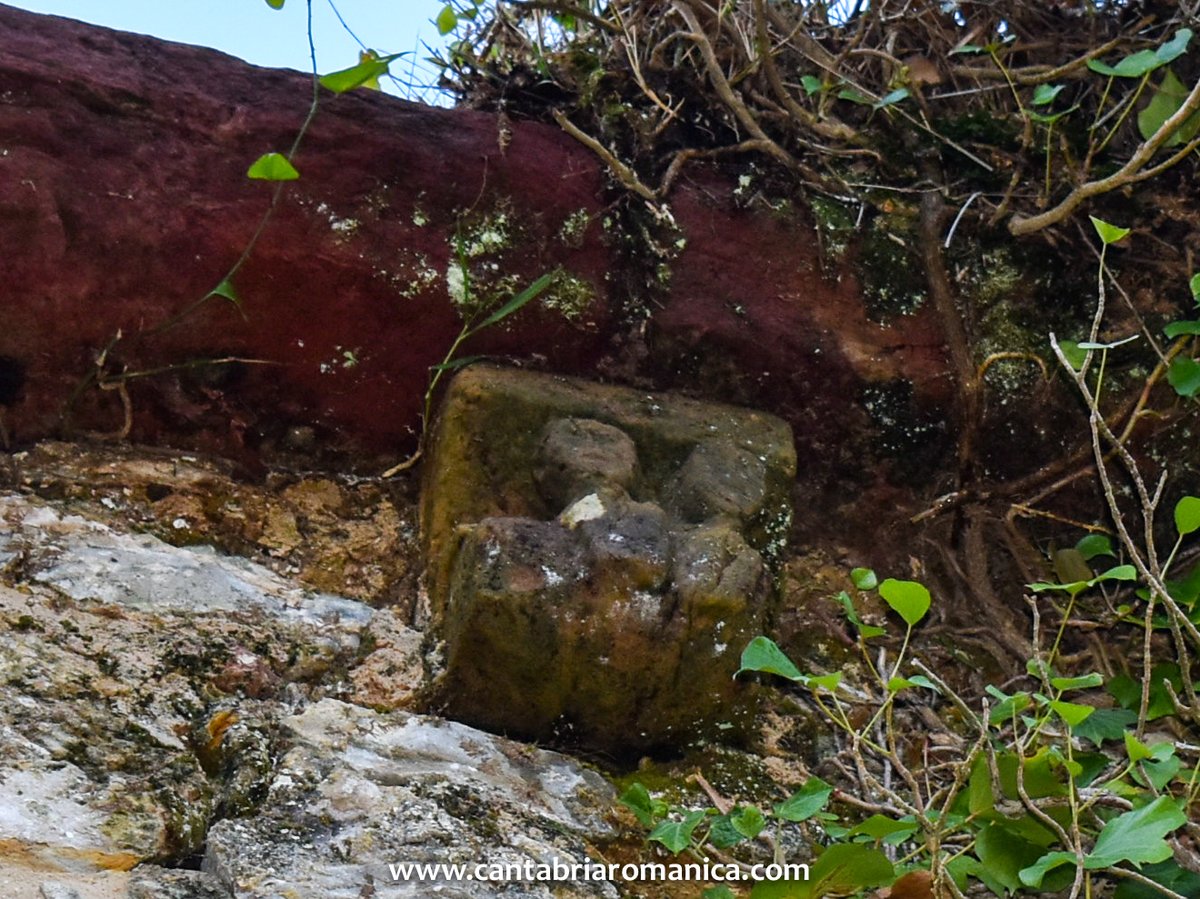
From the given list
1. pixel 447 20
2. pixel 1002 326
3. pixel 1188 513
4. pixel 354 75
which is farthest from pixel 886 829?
pixel 447 20

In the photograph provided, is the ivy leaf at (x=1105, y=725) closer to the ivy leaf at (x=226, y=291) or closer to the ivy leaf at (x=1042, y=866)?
the ivy leaf at (x=1042, y=866)

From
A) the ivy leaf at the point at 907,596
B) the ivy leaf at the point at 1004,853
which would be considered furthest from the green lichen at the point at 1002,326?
the ivy leaf at the point at 1004,853

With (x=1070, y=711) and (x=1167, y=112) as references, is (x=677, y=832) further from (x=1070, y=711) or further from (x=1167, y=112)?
(x=1167, y=112)

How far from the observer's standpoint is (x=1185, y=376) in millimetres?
1548

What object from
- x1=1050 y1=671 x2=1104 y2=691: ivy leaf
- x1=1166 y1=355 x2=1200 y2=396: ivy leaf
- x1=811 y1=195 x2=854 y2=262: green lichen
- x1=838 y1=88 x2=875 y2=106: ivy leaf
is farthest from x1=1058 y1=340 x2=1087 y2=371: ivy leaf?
x1=1050 y1=671 x2=1104 y2=691: ivy leaf

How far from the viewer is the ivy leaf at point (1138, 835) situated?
3.21ft

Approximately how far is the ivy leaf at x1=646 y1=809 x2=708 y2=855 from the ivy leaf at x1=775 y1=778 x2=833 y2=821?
0.24ft

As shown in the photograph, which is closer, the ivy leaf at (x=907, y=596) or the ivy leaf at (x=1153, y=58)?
the ivy leaf at (x=907, y=596)

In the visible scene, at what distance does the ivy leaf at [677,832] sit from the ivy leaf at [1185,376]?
82 centimetres

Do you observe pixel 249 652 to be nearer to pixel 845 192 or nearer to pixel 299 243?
pixel 299 243

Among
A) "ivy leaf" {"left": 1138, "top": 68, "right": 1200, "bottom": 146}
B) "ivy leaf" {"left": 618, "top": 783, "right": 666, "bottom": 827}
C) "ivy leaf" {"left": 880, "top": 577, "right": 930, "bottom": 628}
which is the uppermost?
"ivy leaf" {"left": 1138, "top": 68, "right": 1200, "bottom": 146}

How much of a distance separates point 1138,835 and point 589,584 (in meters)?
0.55

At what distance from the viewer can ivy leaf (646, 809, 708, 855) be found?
3.65 ft

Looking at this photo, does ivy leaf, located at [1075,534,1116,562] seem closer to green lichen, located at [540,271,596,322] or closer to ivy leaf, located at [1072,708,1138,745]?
ivy leaf, located at [1072,708,1138,745]
